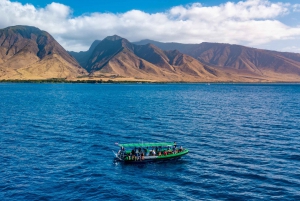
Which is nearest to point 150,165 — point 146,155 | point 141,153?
point 141,153

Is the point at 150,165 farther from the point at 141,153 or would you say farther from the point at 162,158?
the point at 162,158

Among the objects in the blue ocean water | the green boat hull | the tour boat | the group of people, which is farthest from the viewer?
the green boat hull

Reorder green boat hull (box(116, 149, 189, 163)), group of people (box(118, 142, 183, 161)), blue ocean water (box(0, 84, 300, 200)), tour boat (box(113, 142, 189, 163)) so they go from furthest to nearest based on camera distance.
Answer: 1. green boat hull (box(116, 149, 189, 163))
2. group of people (box(118, 142, 183, 161))
3. tour boat (box(113, 142, 189, 163))
4. blue ocean water (box(0, 84, 300, 200))

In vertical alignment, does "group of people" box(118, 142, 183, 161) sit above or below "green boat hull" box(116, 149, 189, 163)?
above

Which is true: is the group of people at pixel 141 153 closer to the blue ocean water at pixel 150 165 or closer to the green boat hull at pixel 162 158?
the green boat hull at pixel 162 158

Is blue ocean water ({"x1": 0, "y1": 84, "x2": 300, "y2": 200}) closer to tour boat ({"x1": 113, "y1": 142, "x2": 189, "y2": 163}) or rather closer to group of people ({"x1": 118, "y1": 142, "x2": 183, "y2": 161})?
tour boat ({"x1": 113, "y1": 142, "x2": 189, "y2": 163})

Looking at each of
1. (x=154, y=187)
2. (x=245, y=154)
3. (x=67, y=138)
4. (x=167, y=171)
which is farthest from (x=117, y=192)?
(x=67, y=138)

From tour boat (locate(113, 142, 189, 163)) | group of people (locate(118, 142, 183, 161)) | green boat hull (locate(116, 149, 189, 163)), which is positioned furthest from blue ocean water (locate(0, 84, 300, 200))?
group of people (locate(118, 142, 183, 161))

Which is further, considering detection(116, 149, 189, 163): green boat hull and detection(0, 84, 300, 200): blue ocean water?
detection(116, 149, 189, 163): green boat hull

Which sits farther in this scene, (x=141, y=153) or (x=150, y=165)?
(x=141, y=153)

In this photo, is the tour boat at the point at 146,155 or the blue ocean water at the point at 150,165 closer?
the blue ocean water at the point at 150,165

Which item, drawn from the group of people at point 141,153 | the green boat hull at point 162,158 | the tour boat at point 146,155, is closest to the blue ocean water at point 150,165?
the green boat hull at point 162,158
